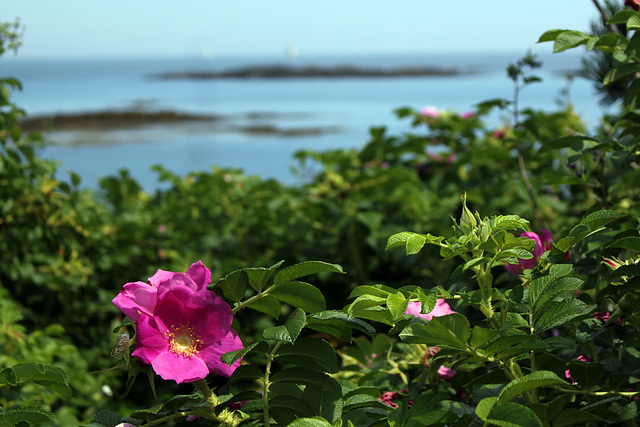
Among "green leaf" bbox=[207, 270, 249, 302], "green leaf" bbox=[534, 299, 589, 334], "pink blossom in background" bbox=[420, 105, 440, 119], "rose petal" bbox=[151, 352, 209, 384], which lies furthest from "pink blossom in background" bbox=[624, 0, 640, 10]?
"pink blossom in background" bbox=[420, 105, 440, 119]

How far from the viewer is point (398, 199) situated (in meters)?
2.49

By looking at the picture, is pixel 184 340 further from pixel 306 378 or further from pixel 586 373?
pixel 586 373

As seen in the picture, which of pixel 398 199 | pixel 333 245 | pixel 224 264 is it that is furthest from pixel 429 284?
pixel 224 264

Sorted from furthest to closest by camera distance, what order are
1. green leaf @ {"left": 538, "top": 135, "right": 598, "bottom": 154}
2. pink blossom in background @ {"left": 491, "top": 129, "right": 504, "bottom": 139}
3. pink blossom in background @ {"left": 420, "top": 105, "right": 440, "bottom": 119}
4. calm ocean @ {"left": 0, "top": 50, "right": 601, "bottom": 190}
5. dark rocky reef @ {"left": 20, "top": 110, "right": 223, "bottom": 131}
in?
1. dark rocky reef @ {"left": 20, "top": 110, "right": 223, "bottom": 131}
2. calm ocean @ {"left": 0, "top": 50, "right": 601, "bottom": 190}
3. pink blossom in background @ {"left": 420, "top": 105, "right": 440, "bottom": 119}
4. pink blossom in background @ {"left": 491, "top": 129, "right": 504, "bottom": 139}
5. green leaf @ {"left": 538, "top": 135, "right": 598, "bottom": 154}

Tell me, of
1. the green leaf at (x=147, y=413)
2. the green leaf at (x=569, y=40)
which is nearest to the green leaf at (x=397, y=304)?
the green leaf at (x=147, y=413)

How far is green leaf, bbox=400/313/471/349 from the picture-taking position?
0.76 m

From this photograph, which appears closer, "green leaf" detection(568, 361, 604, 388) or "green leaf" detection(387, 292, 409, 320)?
"green leaf" detection(387, 292, 409, 320)

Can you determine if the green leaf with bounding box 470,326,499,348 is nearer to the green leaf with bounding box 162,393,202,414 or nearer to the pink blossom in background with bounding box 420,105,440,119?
the green leaf with bounding box 162,393,202,414

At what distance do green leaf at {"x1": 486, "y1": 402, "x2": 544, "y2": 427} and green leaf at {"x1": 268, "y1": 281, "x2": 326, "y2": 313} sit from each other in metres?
0.26

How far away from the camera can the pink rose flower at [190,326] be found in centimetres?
81

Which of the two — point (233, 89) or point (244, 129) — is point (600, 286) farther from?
point (233, 89)

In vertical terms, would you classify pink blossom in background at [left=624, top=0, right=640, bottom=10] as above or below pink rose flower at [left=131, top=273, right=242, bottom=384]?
above

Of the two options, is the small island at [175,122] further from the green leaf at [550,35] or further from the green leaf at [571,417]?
the green leaf at [571,417]

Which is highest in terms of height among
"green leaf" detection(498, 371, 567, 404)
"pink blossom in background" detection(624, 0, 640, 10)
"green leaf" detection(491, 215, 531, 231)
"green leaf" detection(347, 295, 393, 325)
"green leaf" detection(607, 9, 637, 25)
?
"pink blossom in background" detection(624, 0, 640, 10)
